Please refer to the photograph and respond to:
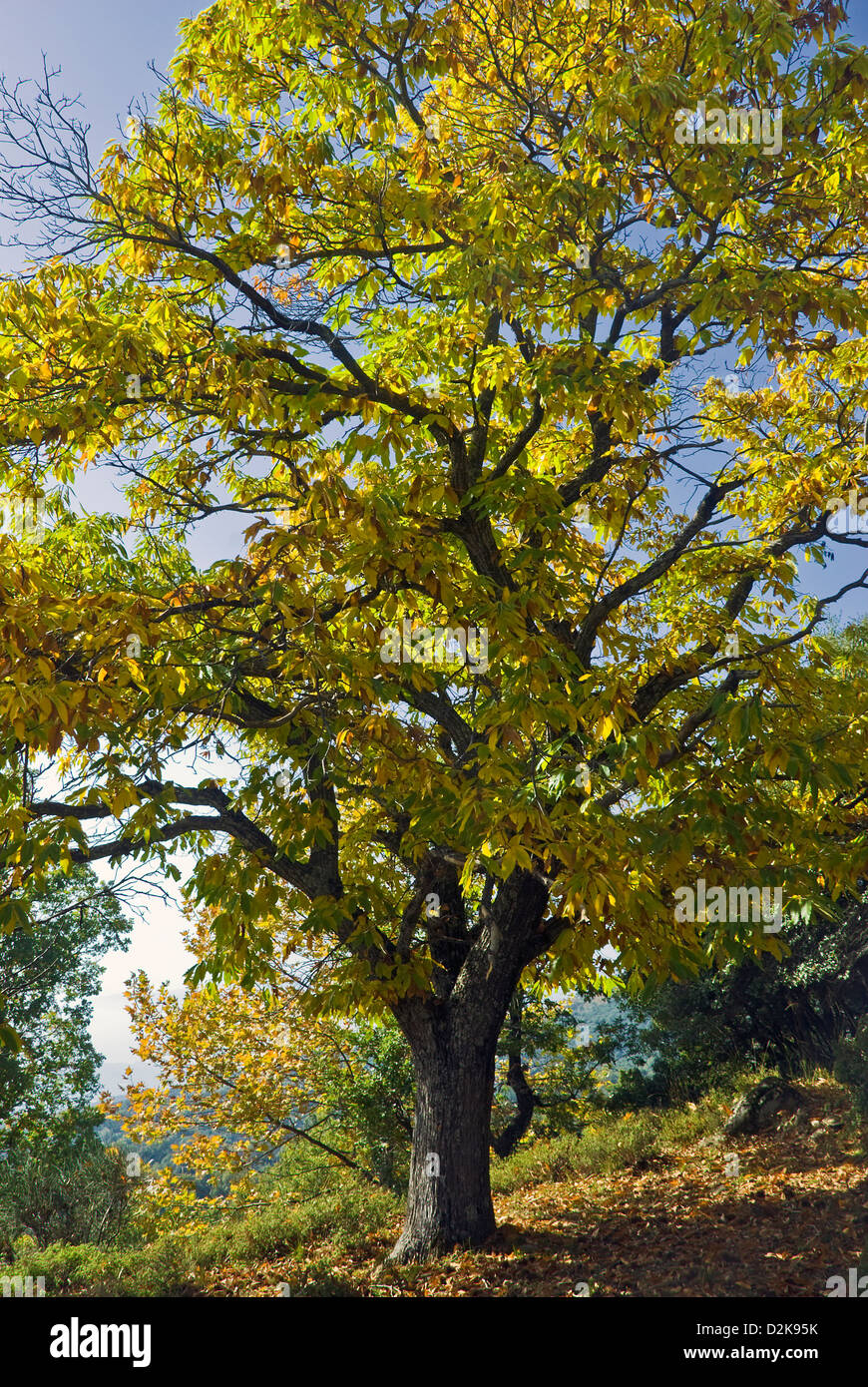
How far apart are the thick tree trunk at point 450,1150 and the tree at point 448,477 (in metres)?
0.03

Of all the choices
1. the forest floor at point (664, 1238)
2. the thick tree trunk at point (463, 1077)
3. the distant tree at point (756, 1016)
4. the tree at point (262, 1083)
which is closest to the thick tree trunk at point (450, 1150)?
the thick tree trunk at point (463, 1077)

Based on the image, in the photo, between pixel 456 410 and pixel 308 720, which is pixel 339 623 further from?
pixel 456 410

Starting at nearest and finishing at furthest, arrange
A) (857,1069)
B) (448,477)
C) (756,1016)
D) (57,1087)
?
(448,477), (857,1069), (756,1016), (57,1087)

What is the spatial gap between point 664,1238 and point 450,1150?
2.05 meters

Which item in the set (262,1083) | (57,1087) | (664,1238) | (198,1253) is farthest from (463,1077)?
(57,1087)

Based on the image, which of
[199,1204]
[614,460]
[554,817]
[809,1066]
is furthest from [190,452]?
[199,1204]

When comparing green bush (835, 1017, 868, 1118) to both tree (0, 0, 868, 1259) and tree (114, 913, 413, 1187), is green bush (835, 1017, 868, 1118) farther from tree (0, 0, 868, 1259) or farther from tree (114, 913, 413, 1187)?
tree (114, 913, 413, 1187)

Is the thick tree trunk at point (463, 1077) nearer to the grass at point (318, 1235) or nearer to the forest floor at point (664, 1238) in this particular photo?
the forest floor at point (664, 1238)

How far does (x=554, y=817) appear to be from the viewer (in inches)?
217

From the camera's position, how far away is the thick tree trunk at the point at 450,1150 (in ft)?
24.9

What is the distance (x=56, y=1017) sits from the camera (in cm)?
1778

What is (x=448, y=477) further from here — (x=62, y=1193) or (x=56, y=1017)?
(x=56, y=1017)

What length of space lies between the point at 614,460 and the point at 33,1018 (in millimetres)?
16571

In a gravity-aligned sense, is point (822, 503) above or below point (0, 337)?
below
